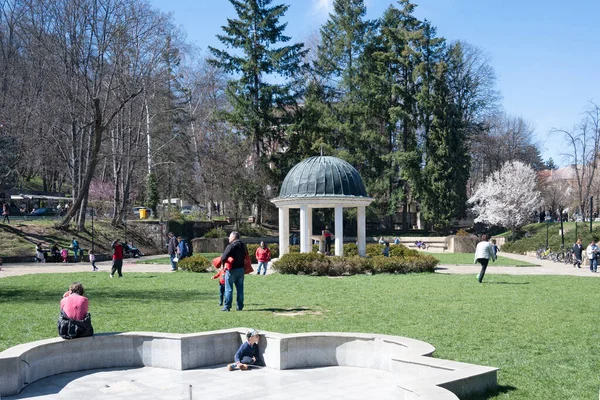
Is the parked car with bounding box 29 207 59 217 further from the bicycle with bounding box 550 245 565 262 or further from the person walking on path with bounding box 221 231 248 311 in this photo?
the person walking on path with bounding box 221 231 248 311

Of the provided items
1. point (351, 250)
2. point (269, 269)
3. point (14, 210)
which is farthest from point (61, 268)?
point (14, 210)

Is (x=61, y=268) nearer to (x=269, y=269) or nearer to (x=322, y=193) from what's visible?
(x=269, y=269)

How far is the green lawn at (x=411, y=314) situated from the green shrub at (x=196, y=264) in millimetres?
4139

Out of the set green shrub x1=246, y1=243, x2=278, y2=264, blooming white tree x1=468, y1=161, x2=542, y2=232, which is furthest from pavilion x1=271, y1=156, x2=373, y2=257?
blooming white tree x1=468, y1=161, x2=542, y2=232

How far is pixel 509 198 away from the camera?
56688mm

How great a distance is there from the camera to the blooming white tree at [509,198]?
56219 mm

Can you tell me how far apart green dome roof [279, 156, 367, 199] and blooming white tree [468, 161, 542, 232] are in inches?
1159

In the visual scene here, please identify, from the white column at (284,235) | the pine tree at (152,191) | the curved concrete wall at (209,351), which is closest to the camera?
the curved concrete wall at (209,351)

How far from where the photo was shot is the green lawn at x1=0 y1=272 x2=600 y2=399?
9.09 meters

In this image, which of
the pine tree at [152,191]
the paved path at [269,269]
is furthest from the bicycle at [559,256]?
the pine tree at [152,191]

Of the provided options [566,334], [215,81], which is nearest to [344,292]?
[566,334]

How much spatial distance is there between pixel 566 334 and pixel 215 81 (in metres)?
50.5

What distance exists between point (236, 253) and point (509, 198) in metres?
47.6

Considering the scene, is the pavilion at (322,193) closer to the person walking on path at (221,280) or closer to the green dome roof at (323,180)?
the green dome roof at (323,180)
